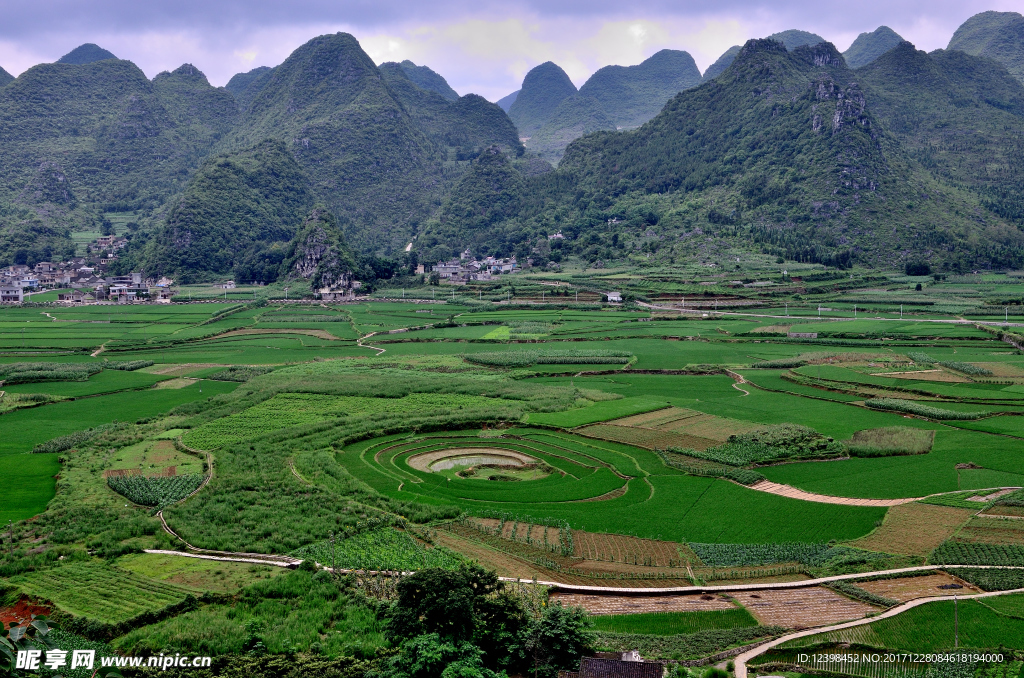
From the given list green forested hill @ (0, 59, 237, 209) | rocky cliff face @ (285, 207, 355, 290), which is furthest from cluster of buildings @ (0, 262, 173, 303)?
green forested hill @ (0, 59, 237, 209)

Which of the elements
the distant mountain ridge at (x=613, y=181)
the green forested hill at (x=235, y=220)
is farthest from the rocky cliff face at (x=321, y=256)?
the green forested hill at (x=235, y=220)

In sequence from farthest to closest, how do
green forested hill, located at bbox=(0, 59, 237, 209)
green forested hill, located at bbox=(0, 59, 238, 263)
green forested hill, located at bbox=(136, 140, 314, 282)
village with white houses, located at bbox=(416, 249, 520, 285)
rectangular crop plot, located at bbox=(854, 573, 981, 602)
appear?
green forested hill, located at bbox=(0, 59, 237, 209), green forested hill, located at bbox=(0, 59, 238, 263), green forested hill, located at bbox=(136, 140, 314, 282), village with white houses, located at bbox=(416, 249, 520, 285), rectangular crop plot, located at bbox=(854, 573, 981, 602)

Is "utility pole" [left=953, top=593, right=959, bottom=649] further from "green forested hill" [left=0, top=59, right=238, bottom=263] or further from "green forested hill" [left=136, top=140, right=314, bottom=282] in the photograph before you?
"green forested hill" [left=0, top=59, right=238, bottom=263]

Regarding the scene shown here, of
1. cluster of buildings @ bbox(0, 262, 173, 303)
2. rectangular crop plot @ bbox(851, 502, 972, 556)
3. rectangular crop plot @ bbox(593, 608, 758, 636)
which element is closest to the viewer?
rectangular crop plot @ bbox(593, 608, 758, 636)

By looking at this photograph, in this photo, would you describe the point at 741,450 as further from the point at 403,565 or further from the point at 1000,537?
the point at 403,565

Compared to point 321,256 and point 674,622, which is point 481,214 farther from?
point 674,622

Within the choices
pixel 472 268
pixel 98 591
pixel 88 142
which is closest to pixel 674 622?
pixel 98 591

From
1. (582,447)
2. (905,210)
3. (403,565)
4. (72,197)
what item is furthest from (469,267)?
(403,565)
